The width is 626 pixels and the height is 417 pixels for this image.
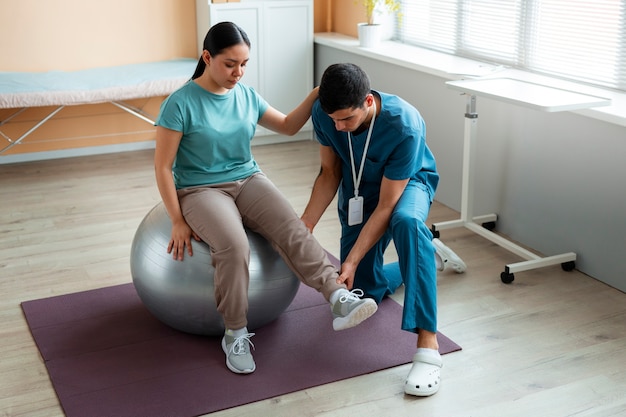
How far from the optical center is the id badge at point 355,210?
8.89 ft

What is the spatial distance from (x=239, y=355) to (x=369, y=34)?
2.74 metres

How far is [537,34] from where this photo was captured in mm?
3783

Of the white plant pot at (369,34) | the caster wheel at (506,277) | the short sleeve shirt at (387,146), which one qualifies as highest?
the white plant pot at (369,34)

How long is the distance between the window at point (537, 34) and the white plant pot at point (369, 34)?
25 cm

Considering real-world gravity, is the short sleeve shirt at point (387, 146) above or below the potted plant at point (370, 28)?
below

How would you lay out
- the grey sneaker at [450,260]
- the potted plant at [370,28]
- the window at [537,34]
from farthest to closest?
the potted plant at [370,28], the window at [537,34], the grey sneaker at [450,260]

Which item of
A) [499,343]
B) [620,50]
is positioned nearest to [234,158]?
[499,343]

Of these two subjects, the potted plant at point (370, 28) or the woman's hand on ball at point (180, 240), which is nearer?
the woman's hand on ball at point (180, 240)

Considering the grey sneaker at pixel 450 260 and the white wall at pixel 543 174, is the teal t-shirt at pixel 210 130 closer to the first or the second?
the grey sneaker at pixel 450 260

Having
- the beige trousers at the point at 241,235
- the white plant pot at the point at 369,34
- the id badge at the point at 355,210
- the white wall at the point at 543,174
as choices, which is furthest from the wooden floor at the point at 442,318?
the white plant pot at the point at 369,34

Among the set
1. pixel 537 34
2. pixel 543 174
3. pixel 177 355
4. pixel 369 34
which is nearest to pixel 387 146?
pixel 177 355

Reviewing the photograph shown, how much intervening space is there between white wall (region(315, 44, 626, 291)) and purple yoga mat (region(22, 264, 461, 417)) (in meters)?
0.81

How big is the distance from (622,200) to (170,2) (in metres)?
3.15

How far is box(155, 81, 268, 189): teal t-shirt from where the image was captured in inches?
100
